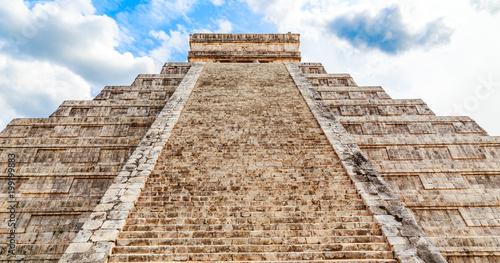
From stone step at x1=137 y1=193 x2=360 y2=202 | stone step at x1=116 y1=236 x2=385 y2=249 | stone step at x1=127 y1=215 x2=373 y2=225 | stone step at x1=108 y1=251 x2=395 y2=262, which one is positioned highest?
stone step at x1=137 y1=193 x2=360 y2=202

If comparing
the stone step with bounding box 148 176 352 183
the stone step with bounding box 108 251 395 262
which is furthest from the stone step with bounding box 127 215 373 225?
the stone step with bounding box 148 176 352 183

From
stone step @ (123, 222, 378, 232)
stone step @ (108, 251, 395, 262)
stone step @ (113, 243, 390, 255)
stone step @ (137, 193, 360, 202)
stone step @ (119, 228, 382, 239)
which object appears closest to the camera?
stone step @ (108, 251, 395, 262)

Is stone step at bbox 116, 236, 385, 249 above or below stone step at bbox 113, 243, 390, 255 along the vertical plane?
above

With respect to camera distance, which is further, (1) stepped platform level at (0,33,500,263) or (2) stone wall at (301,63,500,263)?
(2) stone wall at (301,63,500,263)

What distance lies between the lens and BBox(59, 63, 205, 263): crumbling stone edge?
3664mm

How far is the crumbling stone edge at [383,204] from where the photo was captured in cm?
370

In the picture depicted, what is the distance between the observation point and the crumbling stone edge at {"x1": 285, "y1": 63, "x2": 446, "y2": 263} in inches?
146

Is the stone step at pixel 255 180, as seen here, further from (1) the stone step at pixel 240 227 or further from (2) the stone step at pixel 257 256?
(2) the stone step at pixel 257 256

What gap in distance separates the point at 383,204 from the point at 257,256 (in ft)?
8.20

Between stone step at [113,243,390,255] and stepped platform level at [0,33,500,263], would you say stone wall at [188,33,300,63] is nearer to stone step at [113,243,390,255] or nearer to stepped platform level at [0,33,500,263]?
stepped platform level at [0,33,500,263]

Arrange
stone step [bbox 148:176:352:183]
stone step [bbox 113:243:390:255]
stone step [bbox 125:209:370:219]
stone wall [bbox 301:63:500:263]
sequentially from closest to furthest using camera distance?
stone step [bbox 113:243:390:255], stone step [bbox 125:209:370:219], stone step [bbox 148:176:352:183], stone wall [bbox 301:63:500:263]

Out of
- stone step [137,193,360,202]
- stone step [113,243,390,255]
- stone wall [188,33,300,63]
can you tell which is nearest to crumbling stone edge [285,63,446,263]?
stone step [113,243,390,255]

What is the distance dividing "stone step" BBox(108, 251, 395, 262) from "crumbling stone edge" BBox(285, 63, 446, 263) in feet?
1.07

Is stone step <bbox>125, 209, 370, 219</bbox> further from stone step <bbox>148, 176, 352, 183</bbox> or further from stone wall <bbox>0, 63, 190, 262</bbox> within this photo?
stone wall <bbox>0, 63, 190, 262</bbox>
